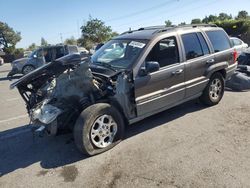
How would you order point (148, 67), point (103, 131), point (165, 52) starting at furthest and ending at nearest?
point (165, 52) < point (148, 67) < point (103, 131)

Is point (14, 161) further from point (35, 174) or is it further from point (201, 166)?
point (201, 166)

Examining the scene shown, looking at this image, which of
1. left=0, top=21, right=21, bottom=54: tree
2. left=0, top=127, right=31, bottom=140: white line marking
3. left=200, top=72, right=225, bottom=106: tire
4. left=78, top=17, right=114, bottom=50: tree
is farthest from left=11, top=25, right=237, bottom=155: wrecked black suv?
left=0, top=21, right=21, bottom=54: tree

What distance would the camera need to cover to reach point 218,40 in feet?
21.5

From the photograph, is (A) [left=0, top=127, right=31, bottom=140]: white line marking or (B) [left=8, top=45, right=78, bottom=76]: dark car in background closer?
(A) [left=0, top=127, right=31, bottom=140]: white line marking

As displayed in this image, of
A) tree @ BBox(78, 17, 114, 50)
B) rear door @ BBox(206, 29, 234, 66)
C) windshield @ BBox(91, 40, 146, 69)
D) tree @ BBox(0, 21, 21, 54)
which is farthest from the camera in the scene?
tree @ BBox(0, 21, 21, 54)

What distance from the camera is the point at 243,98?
7.22 meters

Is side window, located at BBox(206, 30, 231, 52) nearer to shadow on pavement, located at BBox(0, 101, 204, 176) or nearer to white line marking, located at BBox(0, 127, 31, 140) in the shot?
shadow on pavement, located at BBox(0, 101, 204, 176)

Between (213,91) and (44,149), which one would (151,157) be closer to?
(44,149)

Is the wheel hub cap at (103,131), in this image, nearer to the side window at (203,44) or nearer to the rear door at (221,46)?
the side window at (203,44)

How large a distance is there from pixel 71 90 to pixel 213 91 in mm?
3546

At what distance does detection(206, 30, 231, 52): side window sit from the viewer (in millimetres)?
6363

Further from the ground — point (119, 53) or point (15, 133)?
point (119, 53)

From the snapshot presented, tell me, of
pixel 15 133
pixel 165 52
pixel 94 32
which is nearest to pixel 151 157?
pixel 165 52

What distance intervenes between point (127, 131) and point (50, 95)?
1669mm
